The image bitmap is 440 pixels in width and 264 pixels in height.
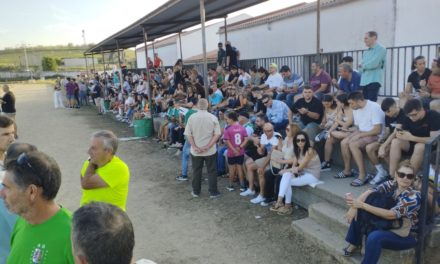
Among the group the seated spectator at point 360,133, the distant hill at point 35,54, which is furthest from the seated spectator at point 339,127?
the distant hill at point 35,54

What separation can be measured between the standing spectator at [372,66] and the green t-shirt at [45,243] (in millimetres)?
6553

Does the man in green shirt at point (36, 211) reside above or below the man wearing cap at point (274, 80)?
below

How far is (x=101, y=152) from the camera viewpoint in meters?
3.50

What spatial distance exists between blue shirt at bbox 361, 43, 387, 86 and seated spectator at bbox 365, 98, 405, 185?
5.62 feet

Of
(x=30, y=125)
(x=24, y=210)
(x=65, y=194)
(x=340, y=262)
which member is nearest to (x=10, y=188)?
(x=24, y=210)

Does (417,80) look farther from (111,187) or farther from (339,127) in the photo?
(111,187)

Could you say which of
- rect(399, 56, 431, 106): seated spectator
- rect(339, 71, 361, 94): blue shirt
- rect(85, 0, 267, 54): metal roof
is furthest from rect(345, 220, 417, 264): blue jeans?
rect(85, 0, 267, 54): metal roof

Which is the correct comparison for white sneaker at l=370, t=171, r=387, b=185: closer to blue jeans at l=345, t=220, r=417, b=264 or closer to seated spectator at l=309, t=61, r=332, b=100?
blue jeans at l=345, t=220, r=417, b=264

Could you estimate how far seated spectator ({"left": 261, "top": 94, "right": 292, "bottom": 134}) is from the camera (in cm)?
805

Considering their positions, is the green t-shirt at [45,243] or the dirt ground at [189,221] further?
the dirt ground at [189,221]

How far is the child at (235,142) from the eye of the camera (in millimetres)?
7273

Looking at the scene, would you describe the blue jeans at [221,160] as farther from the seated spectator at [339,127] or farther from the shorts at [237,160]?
the seated spectator at [339,127]

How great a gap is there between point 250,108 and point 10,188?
8526mm

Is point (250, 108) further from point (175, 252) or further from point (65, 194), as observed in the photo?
point (175, 252)
